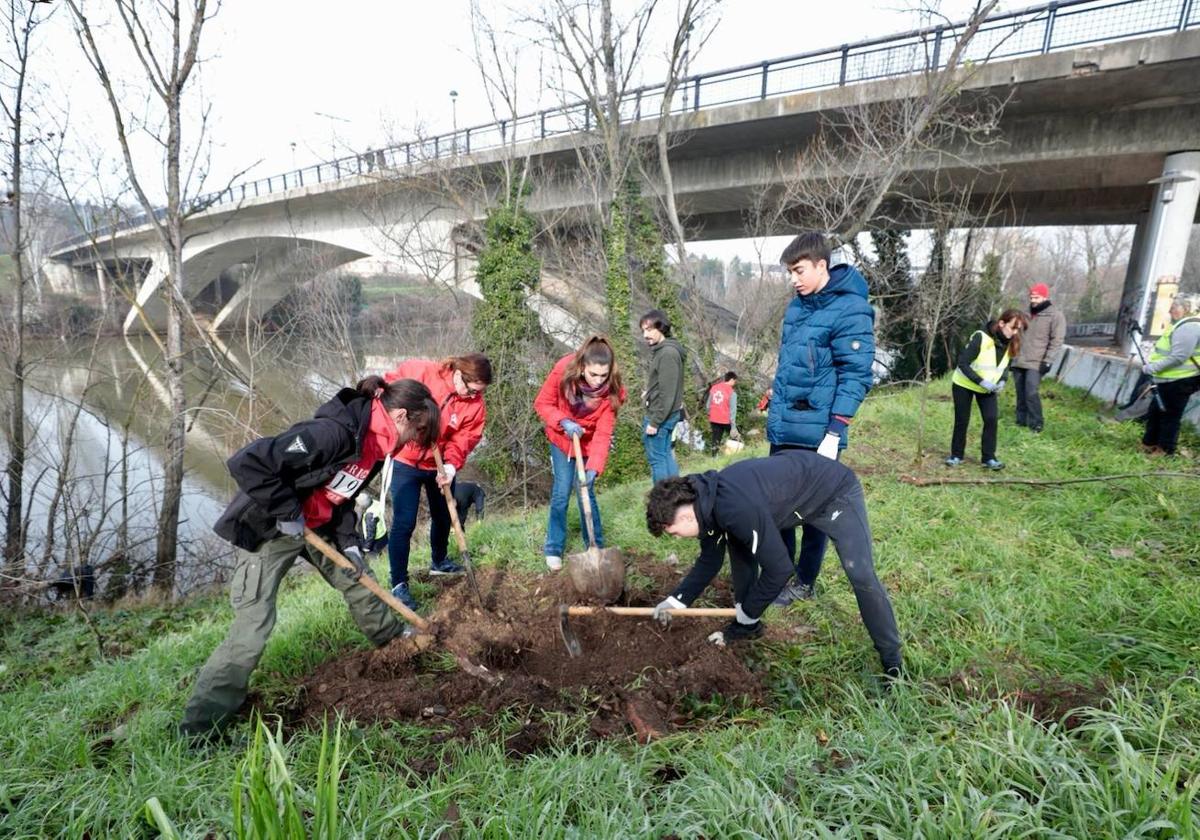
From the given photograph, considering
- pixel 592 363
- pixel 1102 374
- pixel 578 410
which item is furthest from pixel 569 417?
pixel 1102 374

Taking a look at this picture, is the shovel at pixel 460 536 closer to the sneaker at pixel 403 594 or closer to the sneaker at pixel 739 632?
the sneaker at pixel 403 594

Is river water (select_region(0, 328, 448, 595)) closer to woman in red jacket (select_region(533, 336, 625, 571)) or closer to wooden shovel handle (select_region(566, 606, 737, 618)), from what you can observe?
woman in red jacket (select_region(533, 336, 625, 571))

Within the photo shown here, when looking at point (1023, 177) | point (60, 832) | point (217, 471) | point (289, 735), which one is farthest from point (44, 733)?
point (1023, 177)

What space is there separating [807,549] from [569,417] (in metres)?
1.77

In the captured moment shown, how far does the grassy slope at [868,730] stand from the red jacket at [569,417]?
100cm

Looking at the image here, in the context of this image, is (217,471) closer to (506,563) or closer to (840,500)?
(506,563)

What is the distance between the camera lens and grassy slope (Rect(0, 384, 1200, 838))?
1.56 m

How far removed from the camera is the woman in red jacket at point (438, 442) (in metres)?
3.66

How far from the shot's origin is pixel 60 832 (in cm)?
167

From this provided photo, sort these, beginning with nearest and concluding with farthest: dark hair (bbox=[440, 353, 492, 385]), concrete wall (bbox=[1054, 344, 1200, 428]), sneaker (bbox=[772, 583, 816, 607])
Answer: sneaker (bbox=[772, 583, 816, 607])
dark hair (bbox=[440, 353, 492, 385])
concrete wall (bbox=[1054, 344, 1200, 428])

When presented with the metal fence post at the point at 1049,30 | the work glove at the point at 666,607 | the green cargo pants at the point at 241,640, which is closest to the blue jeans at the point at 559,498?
the work glove at the point at 666,607

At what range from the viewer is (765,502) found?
2.43 meters

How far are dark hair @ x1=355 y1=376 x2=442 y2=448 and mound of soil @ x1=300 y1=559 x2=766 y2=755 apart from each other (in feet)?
4.14

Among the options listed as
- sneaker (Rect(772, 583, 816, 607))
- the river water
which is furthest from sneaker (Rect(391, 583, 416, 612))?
the river water
